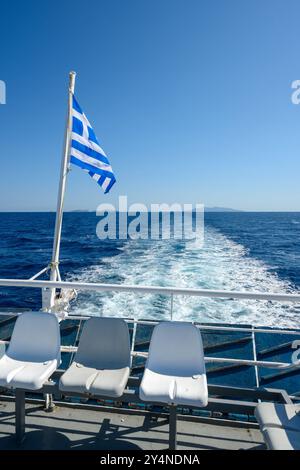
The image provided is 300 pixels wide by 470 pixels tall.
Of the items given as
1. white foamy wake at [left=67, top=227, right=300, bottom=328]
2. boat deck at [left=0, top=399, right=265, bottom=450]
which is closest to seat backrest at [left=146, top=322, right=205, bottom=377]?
boat deck at [left=0, top=399, right=265, bottom=450]

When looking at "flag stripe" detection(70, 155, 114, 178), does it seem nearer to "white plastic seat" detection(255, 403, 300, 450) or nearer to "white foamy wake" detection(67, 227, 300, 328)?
"white plastic seat" detection(255, 403, 300, 450)

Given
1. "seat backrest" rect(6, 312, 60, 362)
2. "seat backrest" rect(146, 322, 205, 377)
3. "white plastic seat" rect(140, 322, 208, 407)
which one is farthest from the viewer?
"seat backrest" rect(6, 312, 60, 362)

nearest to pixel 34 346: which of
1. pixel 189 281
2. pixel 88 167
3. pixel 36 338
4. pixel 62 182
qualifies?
pixel 36 338

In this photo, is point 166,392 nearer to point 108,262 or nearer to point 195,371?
point 195,371

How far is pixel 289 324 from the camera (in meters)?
7.61

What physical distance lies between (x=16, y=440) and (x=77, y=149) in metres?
2.66

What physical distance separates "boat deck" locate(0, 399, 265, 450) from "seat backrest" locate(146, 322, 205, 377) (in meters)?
0.48

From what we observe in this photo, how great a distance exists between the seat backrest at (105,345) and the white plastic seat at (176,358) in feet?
0.66

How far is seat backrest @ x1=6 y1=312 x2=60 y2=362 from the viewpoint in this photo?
2354 mm

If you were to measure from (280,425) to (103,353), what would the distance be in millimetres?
1199

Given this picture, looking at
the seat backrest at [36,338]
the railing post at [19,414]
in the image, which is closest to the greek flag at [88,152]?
the seat backrest at [36,338]

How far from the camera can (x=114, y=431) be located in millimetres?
2311

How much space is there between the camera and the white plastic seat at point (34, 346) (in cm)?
225
